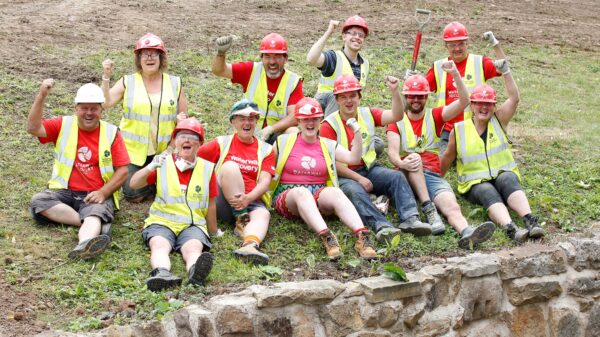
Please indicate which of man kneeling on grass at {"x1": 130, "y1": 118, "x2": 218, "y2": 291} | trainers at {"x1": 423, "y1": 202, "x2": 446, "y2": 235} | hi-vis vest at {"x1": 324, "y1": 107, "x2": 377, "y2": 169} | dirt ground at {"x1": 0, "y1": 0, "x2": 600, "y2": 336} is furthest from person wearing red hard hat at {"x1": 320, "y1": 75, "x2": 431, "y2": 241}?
dirt ground at {"x1": 0, "y1": 0, "x2": 600, "y2": 336}

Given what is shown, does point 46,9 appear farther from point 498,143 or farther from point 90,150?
point 498,143

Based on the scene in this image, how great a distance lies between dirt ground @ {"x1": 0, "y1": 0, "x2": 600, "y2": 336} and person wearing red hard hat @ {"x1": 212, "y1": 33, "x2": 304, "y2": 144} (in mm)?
3110

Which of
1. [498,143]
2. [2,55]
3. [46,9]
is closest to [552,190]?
[498,143]

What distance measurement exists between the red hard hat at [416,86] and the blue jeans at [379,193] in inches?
31.4

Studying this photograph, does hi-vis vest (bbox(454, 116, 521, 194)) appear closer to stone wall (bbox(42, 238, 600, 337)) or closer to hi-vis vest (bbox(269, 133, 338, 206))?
stone wall (bbox(42, 238, 600, 337))

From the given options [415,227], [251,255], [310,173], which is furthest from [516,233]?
[251,255]

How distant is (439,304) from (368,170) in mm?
1555

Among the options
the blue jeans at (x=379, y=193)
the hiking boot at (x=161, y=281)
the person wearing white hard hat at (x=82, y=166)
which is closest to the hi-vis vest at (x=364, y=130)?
the blue jeans at (x=379, y=193)

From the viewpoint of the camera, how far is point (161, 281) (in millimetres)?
6625

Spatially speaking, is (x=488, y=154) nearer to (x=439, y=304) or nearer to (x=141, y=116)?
(x=439, y=304)

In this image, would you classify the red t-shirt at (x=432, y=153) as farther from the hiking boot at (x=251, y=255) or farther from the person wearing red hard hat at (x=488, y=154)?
the hiking boot at (x=251, y=255)

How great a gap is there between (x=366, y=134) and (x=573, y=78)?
6958 millimetres

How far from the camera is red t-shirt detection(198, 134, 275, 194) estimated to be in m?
7.88

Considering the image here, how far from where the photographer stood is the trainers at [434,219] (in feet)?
26.9
